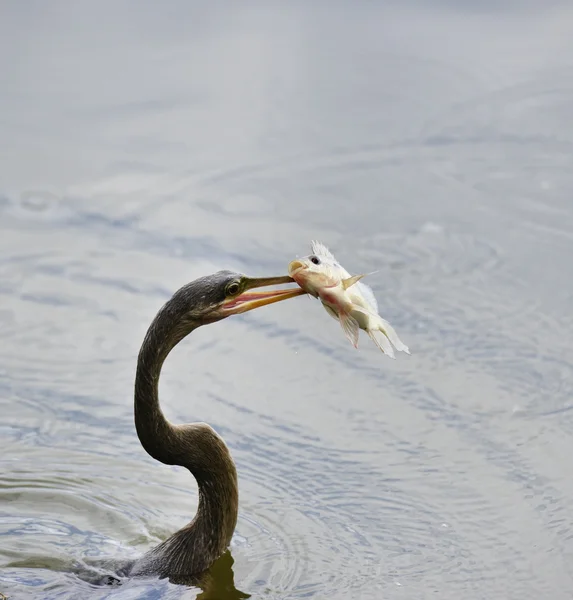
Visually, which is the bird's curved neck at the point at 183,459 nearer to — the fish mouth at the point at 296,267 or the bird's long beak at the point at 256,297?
the bird's long beak at the point at 256,297

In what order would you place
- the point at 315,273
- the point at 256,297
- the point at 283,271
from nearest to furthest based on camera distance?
the point at 315,273, the point at 256,297, the point at 283,271

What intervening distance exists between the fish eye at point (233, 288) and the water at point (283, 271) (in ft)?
4.45

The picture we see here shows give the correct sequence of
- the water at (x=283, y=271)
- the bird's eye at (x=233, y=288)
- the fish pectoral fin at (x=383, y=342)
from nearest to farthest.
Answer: the fish pectoral fin at (x=383, y=342), the bird's eye at (x=233, y=288), the water at (x=283, y=271)

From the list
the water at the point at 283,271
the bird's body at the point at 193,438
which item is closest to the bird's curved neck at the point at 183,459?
the bird's body at the point at 193,438

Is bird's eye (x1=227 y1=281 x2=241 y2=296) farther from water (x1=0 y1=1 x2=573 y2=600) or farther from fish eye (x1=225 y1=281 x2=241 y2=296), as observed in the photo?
water (x1=0 y1=1 x2=573 y2=600)

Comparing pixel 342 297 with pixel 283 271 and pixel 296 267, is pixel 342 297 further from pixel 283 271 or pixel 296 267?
pixel 283 271

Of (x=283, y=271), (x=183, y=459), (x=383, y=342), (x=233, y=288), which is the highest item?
(x=233, y=288)

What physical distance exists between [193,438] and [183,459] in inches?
4.2

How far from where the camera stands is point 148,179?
30.8ft

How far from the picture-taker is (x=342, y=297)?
16.6 ft

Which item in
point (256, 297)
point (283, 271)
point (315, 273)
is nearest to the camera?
point (315, 273)

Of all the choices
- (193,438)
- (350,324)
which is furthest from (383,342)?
(193,438)

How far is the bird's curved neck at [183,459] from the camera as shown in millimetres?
5160

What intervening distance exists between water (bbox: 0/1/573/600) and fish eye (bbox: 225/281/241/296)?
1356mm
